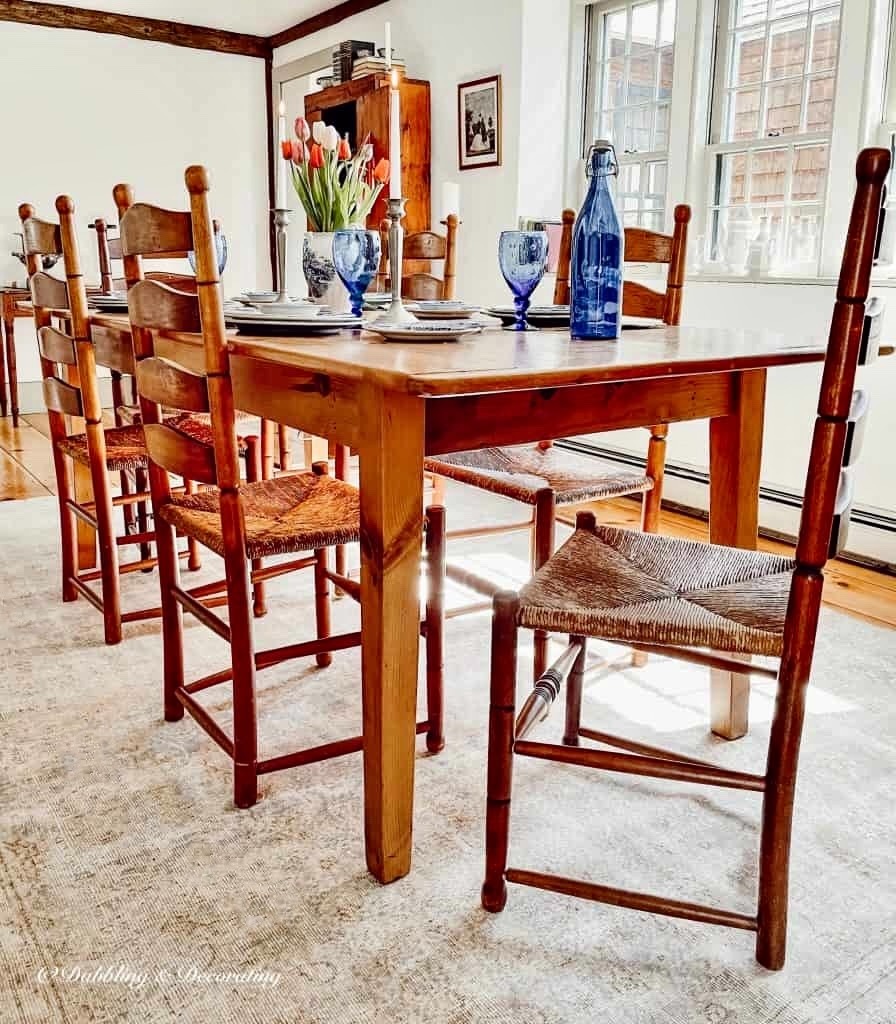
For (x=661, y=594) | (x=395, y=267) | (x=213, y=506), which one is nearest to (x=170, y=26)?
(x=395, y=267)

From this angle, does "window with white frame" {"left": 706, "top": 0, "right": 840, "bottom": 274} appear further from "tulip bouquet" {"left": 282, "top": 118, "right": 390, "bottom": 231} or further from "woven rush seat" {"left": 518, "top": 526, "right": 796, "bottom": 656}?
"woven rush seat" {"left": 518, "top": 526, "right": 796, "bottom": 656}

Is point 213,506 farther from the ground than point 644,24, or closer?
closer

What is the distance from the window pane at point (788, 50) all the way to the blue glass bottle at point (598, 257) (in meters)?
2.15

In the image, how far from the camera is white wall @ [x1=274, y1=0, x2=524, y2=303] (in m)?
4.25

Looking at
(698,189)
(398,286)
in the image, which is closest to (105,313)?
(398,286)

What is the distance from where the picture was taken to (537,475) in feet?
7.29

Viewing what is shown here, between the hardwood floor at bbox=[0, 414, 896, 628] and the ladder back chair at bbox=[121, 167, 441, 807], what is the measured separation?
58.4 inches

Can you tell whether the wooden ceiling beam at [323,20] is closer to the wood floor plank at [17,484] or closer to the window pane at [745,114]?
the window pane at [745,114]

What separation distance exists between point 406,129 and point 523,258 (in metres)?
3.29

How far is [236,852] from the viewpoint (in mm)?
1511

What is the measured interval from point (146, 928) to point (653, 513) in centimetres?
141

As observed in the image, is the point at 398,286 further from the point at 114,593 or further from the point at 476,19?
the point at 476,19

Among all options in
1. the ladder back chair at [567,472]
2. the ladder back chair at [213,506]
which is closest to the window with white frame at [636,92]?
the ladder back chair at [567,472]

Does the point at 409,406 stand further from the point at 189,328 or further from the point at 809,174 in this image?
the point at 809,174
